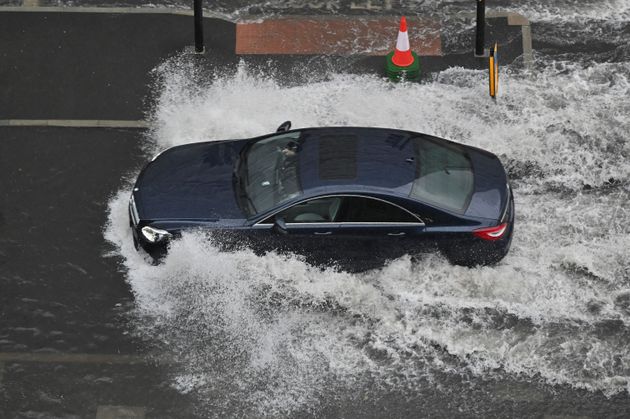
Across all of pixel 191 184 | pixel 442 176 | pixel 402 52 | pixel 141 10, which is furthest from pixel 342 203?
pixel 141 10

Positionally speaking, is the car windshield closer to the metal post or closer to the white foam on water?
the white foam on water

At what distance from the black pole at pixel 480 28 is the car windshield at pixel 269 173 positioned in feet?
12.7

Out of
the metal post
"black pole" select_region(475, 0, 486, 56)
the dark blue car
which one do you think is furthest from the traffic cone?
the metal post

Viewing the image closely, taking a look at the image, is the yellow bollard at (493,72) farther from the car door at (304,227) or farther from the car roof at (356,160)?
the car door at (304,227)

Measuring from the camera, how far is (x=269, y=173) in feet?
39.9

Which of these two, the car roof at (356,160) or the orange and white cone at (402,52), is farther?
the orange and white cone at (402,52)

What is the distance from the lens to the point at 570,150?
1379 centimetres

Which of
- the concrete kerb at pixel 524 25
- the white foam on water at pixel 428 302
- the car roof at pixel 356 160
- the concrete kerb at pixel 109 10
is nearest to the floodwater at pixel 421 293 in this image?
the white foam on water at pixel 428 302

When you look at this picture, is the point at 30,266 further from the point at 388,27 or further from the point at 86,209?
the point at 388,27

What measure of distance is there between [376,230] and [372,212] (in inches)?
8.7

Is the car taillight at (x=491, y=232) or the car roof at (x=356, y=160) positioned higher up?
the car roof at (x=356, y=160)

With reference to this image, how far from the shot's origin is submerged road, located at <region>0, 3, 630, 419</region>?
10.9 metres

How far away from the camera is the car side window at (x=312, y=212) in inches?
457

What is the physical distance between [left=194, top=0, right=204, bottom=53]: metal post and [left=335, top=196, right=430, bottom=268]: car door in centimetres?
475
